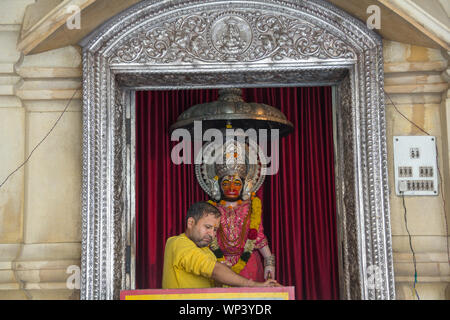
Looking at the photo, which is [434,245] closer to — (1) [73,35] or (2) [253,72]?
(2) [253,72]

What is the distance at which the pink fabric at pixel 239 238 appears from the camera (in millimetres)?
4773

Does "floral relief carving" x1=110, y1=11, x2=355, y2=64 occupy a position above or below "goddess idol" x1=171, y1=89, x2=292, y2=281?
above

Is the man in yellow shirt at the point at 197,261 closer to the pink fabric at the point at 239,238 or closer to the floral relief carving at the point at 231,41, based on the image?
the pink fabric at the point at 239,238

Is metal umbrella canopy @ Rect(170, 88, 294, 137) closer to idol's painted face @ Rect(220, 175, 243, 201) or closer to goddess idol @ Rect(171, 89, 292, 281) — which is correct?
goddess idol @ Rect(171, 89, 292, 281)

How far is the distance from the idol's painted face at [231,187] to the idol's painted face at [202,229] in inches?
24.4

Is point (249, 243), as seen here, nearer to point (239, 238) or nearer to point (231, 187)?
point (239, 238)

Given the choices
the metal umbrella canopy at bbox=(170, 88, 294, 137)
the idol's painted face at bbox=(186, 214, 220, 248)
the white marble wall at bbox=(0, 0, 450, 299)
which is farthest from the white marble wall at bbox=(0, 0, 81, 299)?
the metal umbrella canopy at bbox=(170, 88, 294, 137)

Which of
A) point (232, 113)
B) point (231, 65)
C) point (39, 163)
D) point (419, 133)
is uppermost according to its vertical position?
point (231, 65)

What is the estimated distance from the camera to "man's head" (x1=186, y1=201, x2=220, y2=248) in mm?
4227

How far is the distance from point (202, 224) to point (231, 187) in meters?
0.70

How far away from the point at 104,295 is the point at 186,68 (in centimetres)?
162

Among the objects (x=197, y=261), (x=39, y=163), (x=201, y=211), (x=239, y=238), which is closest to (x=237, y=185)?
(x=239, y=238)

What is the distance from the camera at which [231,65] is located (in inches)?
147

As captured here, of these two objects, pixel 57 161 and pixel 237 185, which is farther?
pixel 237 185
